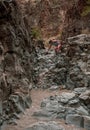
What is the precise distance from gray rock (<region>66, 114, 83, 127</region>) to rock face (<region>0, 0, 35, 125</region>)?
151 centimetres

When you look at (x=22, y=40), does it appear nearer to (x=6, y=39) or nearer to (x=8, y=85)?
(x=6, y=39)

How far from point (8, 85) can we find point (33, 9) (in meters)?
21.1

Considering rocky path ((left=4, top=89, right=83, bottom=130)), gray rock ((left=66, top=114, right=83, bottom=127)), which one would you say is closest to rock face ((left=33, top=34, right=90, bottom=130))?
gray rock ((left=66, top=114, right=83, bottom=127))

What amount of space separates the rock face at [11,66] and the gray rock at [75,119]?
1.51 metres

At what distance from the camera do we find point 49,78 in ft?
48.5

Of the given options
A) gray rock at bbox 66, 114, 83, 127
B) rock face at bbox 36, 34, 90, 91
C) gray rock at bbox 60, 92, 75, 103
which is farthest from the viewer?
rock face at bbox 36, 34, 90, 91

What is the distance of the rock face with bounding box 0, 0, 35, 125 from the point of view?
8.73 meters

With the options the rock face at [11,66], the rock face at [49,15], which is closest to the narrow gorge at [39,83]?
the rock face at [11,66]

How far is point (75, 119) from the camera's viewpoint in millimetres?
8359

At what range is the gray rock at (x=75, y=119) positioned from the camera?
817 cm

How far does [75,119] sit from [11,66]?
312 centimetres

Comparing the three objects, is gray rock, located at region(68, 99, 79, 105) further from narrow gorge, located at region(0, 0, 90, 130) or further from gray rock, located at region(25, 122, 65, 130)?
gray rock, located at region(25, 122, 65, 130)

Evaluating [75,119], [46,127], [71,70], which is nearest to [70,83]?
[71,70]

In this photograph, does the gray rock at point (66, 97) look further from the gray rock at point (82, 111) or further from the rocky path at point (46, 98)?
the gray rock at point (82, 111)
